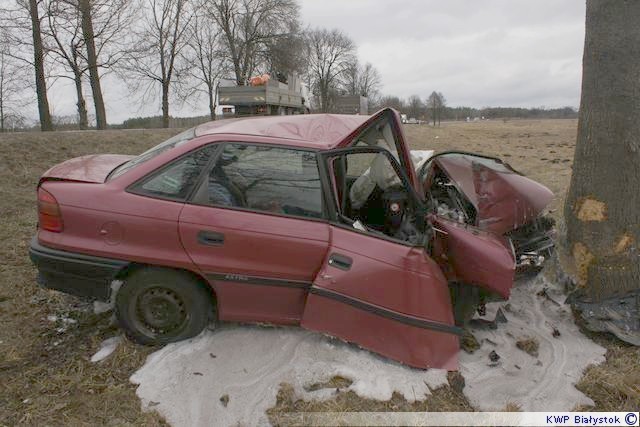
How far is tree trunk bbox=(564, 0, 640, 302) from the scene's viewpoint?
366 cm

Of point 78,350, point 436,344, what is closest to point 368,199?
point 436,344

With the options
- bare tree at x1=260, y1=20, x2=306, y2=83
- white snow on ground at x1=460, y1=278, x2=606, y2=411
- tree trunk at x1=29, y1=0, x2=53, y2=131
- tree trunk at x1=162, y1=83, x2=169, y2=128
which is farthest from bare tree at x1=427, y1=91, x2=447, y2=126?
white snow on ground at x1=460, y1=278, x2=606, y2=411

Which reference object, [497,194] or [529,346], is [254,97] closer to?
[497,194]

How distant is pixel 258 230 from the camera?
3168 mm

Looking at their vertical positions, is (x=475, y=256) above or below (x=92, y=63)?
below

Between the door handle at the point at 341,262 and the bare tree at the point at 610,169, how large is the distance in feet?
6.88

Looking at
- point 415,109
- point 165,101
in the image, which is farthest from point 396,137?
point 415,109

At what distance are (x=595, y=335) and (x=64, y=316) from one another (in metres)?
4.26

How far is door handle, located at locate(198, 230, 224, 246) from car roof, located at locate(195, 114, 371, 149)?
746 mm

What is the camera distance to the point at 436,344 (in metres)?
3.17

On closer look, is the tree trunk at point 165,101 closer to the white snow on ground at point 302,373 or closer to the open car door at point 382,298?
the white snow on ground at point 302,373

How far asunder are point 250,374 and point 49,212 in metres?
1.76

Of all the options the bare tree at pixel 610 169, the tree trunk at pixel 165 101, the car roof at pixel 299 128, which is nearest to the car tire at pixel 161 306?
the car roof at pixel 299 128

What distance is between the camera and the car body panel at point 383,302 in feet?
10.3
